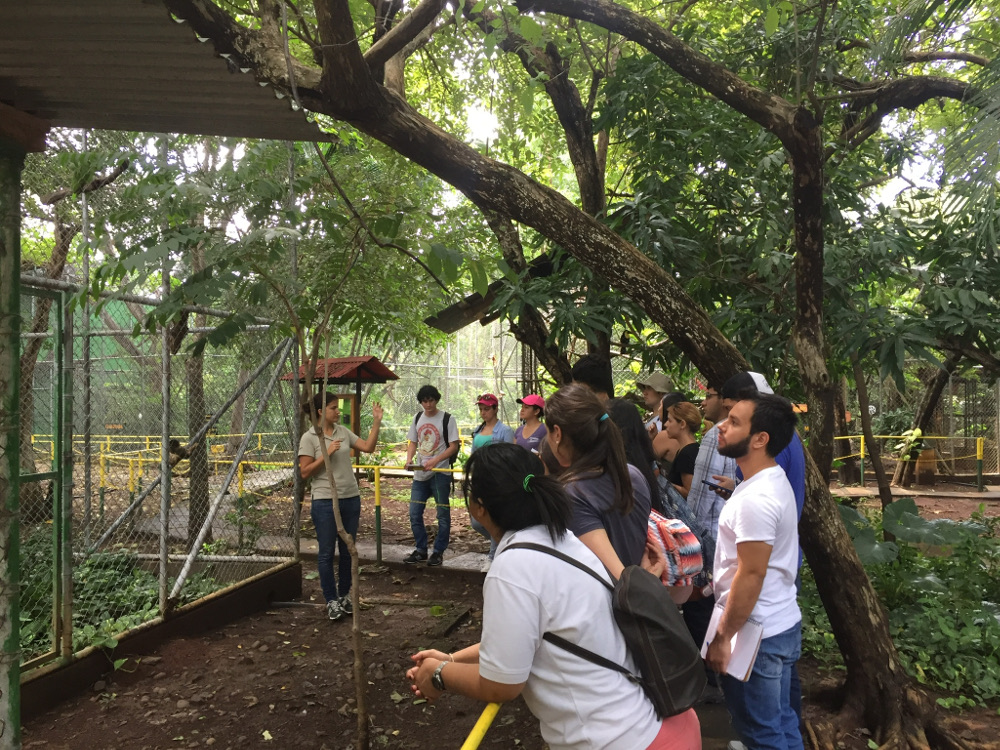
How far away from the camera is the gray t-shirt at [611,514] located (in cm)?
256

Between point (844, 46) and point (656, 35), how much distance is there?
289 cm

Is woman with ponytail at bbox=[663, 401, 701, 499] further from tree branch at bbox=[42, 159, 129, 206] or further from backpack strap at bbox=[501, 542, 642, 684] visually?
tree branch at bbox=[42, 159, 129, 206]

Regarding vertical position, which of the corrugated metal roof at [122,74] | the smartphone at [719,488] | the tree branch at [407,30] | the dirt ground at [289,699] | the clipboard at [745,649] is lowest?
the dirt ground at [289,699]

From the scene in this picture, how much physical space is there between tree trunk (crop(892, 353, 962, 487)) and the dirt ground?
2664mm

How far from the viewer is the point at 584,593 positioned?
1828 millimetres

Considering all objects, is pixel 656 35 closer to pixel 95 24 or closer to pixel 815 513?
pixel 815 513

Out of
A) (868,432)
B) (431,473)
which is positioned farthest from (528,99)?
(431,473)

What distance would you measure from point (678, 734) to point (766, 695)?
1085mm

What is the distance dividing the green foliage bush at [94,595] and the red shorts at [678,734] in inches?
163

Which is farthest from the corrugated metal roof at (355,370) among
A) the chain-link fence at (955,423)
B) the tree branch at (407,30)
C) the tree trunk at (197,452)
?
the chain-link fence at (955,423)

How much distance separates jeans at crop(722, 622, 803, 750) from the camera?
2795mm

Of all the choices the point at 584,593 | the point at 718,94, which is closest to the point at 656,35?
the point at 718,94

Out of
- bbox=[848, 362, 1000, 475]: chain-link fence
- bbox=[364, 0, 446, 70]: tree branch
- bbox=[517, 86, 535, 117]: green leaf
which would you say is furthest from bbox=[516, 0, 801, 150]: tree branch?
bbox=[848, 362, 1000, 475]: chain-link fence

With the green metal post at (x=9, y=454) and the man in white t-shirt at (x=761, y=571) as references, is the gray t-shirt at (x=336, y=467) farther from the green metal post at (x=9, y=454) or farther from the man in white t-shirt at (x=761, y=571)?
the green metal post at (x=9, y=454)
